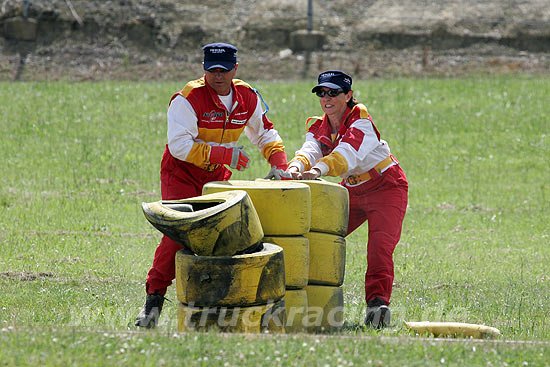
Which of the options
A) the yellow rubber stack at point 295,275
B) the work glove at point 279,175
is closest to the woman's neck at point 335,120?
the work glove at point 279,175

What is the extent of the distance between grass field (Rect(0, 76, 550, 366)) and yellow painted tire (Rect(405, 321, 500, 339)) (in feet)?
0.39

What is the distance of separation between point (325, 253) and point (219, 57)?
183 centimetres

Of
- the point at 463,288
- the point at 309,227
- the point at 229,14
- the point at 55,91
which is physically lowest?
the point at 463,288

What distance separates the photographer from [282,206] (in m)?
6.01

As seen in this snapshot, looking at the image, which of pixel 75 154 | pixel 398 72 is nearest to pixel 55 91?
pixel 75 154

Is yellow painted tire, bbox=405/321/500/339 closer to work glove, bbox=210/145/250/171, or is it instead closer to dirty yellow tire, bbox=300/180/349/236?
dirty yellow tire, bbox=300/180/349/236

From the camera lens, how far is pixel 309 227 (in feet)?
20.3

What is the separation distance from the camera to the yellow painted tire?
20.3 ft

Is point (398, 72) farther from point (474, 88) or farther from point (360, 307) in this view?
point (360, 307)

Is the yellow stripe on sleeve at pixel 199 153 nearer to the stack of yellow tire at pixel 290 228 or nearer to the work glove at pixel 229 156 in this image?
the work glove at pixel 229 156

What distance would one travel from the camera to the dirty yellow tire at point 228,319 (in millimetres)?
5473

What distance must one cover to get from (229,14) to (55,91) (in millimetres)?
7284

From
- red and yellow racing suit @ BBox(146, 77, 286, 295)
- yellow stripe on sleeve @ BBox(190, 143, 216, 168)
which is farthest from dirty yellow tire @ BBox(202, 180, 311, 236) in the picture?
red and yellow racing suit @ BBox(146, 77, 286, 295)

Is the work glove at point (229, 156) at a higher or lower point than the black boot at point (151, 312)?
higher
